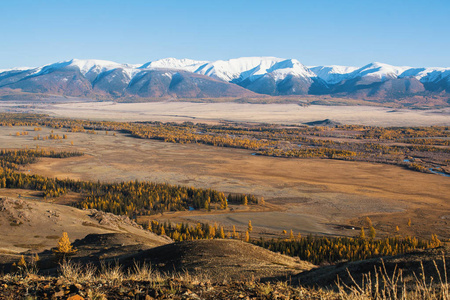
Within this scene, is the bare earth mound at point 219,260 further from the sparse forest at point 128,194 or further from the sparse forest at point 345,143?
the sparse forest at point 345,143

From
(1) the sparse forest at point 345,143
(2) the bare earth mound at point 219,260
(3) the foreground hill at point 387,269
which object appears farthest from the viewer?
(1) the sparse forest at point 345,143

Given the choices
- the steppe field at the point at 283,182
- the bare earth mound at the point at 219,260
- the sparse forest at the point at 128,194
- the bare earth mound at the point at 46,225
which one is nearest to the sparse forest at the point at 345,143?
the steppe field at the point at 283,182

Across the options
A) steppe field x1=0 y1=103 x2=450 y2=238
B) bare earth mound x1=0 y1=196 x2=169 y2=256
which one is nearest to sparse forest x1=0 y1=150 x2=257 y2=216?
steppe field x1=0 y1=103 x2=450 y2=238

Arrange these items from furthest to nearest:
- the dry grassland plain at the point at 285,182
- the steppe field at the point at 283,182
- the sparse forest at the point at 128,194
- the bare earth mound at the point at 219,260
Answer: the sparse forest at the point at 128,194 → the dry grassland plain at the point at 285,182 → the steppe field at the point at 283,182 → the bare earth mound at the point at 219,260

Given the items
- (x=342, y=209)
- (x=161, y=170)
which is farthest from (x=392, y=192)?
(x=161, y=170)

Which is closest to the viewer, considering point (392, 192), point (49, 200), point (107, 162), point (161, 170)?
point (49, 200)

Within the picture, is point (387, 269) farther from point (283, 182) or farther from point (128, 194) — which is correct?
point (283, 182)

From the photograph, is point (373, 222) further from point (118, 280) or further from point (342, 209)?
point (118, 280)
